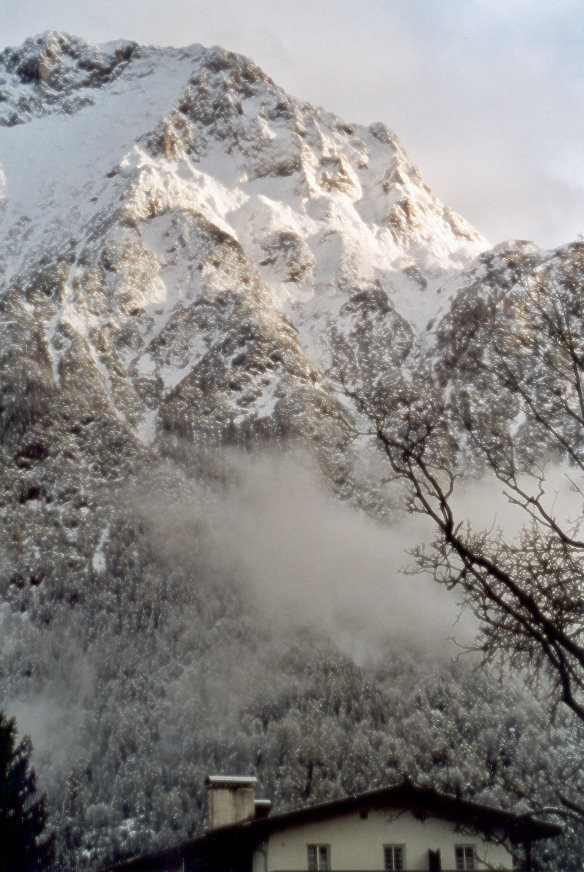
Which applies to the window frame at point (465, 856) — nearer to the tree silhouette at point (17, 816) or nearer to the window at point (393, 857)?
the window at point (393, 857)

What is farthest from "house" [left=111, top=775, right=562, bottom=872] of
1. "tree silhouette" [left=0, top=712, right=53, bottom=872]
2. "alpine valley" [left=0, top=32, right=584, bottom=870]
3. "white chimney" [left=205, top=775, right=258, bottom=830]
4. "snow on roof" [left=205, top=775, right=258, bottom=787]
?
"alpine valley" [left=0, top=32, right=584, bottom=870]

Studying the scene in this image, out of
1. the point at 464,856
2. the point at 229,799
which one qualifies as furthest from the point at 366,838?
the point at 229,799

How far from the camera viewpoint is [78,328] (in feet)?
650

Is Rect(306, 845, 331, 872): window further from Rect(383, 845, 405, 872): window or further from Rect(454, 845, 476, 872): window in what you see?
Rect(454, 845, 476, 872): window

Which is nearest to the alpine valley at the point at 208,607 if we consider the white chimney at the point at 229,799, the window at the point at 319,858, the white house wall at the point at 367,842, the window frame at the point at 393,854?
the white chimney at the point at 229,799

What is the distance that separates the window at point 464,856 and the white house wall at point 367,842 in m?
0.09

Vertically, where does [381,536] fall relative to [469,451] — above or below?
below

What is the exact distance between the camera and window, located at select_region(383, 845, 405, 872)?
2333cm

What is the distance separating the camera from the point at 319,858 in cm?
2327

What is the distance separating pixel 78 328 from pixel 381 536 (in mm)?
67825

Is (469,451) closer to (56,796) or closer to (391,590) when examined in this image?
(391,590)

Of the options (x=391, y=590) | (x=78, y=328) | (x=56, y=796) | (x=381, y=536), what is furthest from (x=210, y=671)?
(x=78, y=328)

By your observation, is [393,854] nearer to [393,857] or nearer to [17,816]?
[393,857]

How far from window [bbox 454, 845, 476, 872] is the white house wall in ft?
0.30
